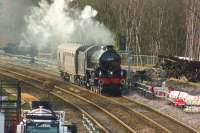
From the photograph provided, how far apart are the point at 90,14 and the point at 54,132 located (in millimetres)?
52311

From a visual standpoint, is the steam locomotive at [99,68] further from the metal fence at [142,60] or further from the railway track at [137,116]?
the metal fence at [142,60]

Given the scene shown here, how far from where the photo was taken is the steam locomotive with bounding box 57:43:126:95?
40.4 metres

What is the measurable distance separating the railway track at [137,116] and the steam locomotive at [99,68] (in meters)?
1.26

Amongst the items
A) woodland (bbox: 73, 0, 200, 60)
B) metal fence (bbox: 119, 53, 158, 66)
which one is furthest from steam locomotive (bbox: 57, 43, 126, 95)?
woodland (bbox: 73, 0, 200, 60)

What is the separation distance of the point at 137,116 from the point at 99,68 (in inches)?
383

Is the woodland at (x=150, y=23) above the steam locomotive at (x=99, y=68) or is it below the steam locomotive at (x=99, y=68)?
above

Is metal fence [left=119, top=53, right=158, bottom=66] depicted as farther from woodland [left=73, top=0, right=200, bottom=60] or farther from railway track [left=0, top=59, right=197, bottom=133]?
railway track [left=0, top=59, right=197, bottom=133]

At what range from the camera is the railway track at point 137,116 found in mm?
27938

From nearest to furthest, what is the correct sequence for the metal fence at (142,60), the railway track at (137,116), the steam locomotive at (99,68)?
the railway track at (137,116)
the steam locomotive at (99,68)
the metal fence at (142,60)

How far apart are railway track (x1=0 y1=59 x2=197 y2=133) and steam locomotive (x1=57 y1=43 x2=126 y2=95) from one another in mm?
1265

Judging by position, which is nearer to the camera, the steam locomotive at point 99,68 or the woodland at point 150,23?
the steam locomotive at point 99,68

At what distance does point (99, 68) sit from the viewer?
40.6 m

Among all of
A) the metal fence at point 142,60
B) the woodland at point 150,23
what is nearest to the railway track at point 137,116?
the metal fence at point 142,60

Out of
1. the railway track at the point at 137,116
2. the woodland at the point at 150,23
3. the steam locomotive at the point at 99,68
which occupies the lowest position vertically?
the railway track at the point at 137,116
